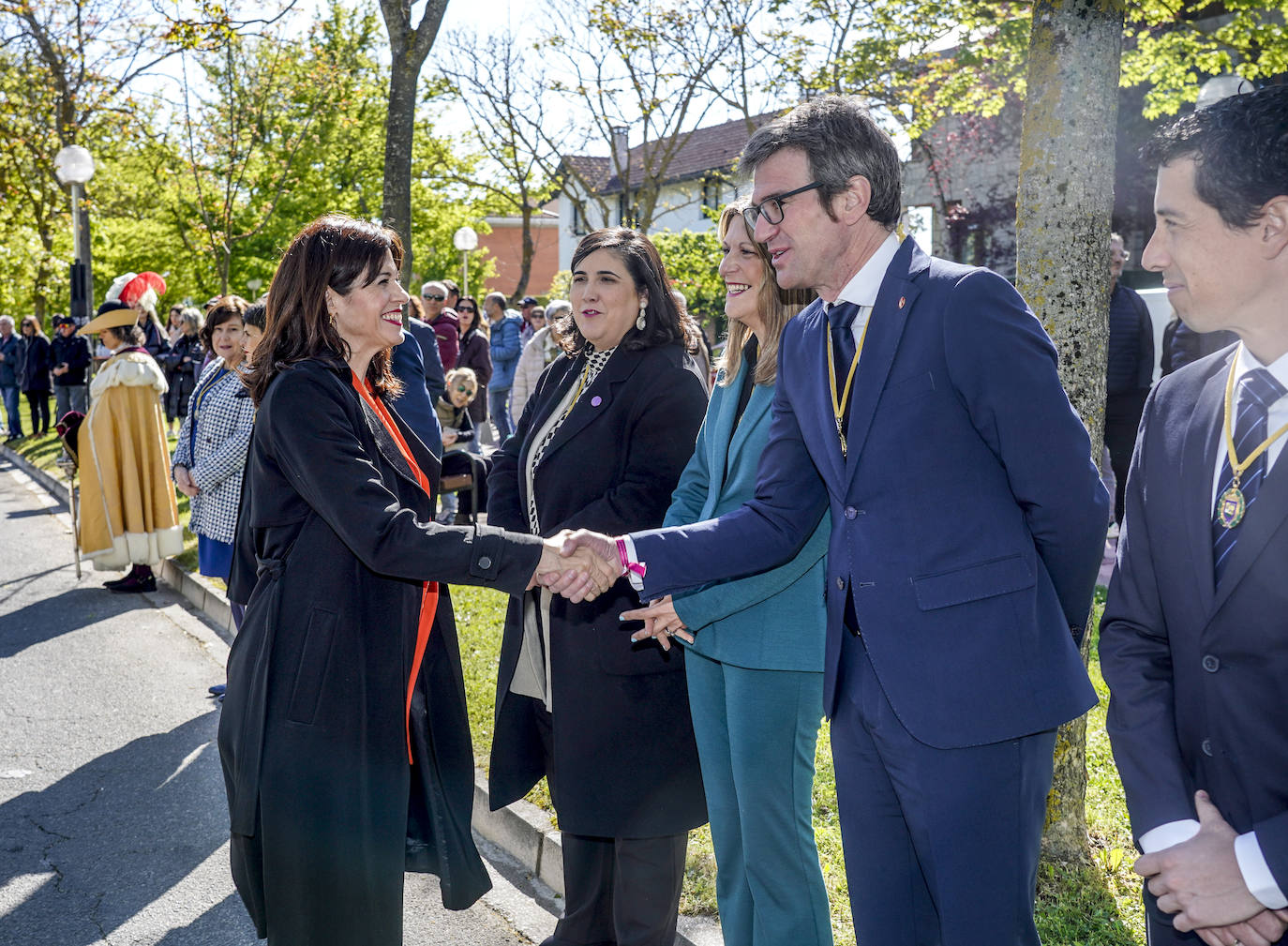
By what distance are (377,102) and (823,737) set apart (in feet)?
A: 112

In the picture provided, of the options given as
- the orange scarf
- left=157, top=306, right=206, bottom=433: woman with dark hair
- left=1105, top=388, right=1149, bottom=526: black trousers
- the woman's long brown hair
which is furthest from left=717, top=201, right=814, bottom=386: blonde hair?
left=157, top=306, right=206, bottom=433: woman with dark hair

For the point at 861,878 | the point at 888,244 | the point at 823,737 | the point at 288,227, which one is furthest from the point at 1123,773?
the point at 288,227

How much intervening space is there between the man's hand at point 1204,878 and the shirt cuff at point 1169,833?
1 centimetres

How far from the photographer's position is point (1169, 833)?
78.5 inches

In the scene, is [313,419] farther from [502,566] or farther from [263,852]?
[263,852]

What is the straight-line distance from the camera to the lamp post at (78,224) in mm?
16031

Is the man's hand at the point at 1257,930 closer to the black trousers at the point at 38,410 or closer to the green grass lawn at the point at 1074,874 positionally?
the green grass lawn at the point at 1074,874

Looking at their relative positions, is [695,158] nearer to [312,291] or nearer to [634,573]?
[312,291]

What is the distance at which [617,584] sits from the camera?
356 centimetres

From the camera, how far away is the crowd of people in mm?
2002

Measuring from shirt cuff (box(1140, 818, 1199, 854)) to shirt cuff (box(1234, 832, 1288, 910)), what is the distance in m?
0.09

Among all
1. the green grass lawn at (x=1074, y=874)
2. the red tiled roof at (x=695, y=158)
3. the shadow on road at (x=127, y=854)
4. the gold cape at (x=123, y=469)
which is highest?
the red tiled roof at (x=695, y=158)

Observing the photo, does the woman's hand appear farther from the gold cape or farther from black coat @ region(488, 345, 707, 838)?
the gold cape

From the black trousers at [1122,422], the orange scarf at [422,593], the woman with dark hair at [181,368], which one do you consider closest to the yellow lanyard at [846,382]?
the orange scarf at [422,593]
